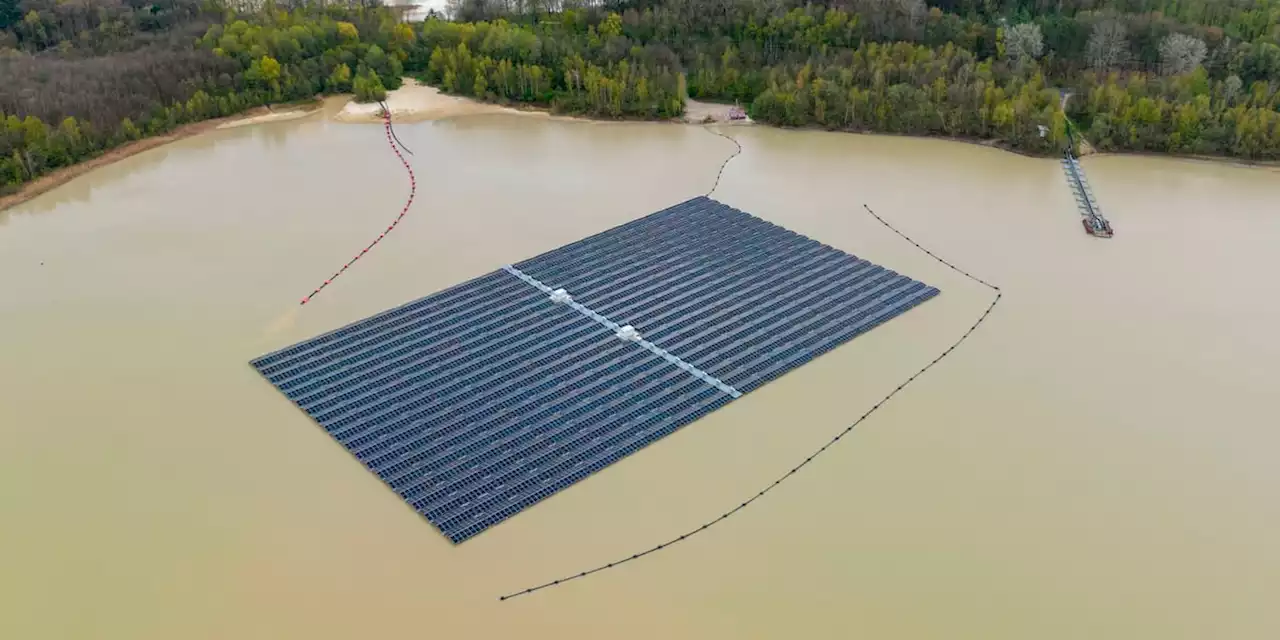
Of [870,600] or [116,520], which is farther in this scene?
[116,520]

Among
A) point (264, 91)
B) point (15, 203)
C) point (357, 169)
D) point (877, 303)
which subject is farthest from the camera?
point (264, 91)

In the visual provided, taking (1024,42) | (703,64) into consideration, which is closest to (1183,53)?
(1024,42)

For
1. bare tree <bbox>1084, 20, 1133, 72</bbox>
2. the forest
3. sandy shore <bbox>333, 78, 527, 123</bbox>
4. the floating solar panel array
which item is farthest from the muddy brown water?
bare tree <bbox>1084, 20, 1133, 72</bbox>

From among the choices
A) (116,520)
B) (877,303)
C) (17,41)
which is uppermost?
(17,41)

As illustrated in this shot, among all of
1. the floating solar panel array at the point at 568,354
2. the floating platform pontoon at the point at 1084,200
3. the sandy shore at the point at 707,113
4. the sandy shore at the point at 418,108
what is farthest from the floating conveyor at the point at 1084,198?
the sandy shore at the point at 418,108

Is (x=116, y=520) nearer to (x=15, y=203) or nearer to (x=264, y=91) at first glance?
(x=15, y=203)

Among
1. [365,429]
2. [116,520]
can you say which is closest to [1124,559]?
[365,429]

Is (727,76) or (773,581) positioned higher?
(727,76)

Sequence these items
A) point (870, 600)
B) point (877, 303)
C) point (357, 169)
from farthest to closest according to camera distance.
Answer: point (357, 169) → point (877, 303) → point (870, 600)

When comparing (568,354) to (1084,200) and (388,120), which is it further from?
(388,120)
